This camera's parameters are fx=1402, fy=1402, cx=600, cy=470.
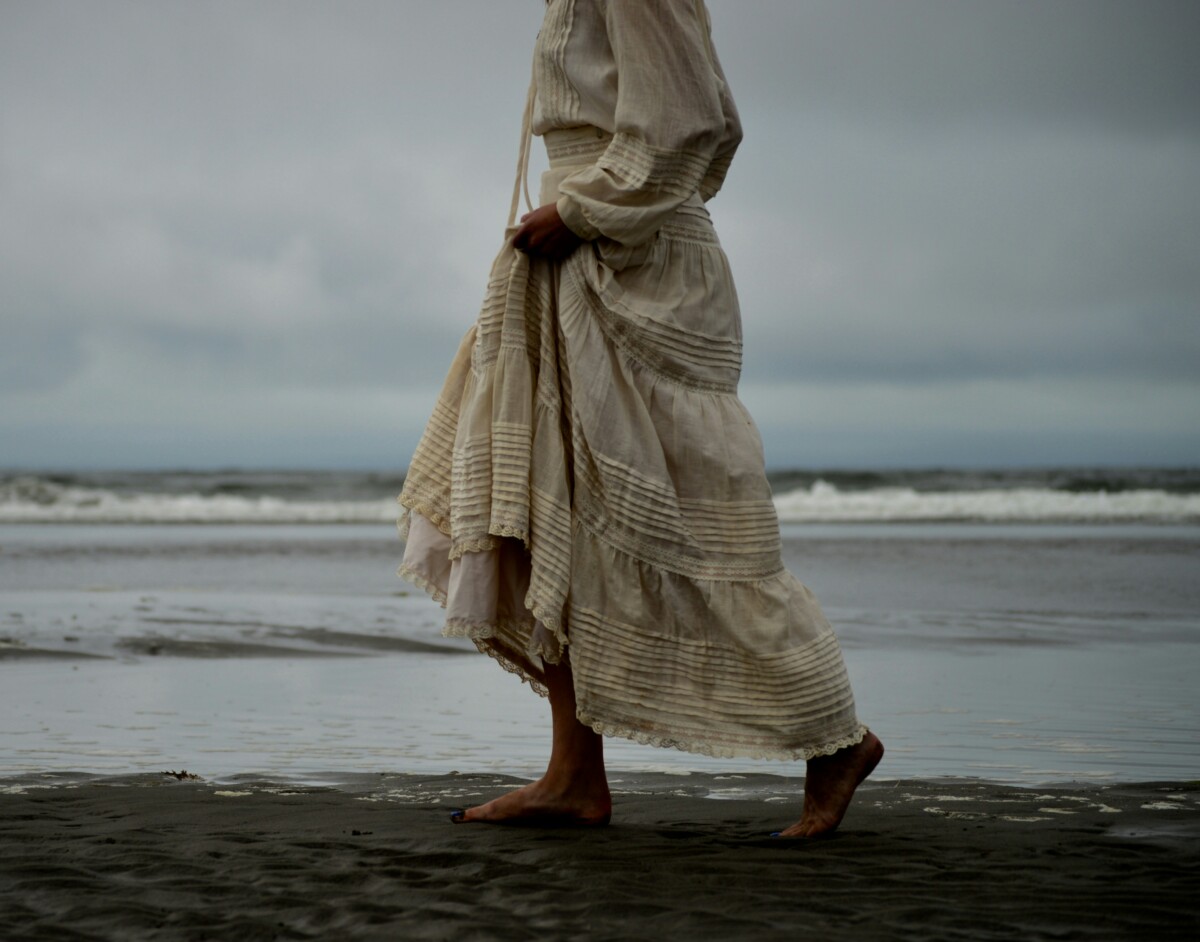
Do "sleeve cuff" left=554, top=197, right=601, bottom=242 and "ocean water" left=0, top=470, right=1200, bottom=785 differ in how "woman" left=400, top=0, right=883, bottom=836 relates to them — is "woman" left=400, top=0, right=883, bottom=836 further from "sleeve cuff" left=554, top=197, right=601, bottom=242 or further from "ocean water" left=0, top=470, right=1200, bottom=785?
"ocean water" left=0, top=470, right=1200, bottom=785

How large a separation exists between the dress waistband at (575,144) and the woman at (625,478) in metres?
0.01

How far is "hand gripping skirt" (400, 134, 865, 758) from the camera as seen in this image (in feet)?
9.97

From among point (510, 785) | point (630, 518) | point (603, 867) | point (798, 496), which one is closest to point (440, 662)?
point (510, 785)

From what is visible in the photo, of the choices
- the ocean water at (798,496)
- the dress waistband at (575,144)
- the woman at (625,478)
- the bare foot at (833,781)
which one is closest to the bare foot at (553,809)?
the woman at (625,478)

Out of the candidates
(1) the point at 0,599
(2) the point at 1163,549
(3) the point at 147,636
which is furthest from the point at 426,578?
(2) the point at 1163,549

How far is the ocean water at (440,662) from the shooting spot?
14.4 feet

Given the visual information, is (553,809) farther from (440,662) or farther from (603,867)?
(440,662)

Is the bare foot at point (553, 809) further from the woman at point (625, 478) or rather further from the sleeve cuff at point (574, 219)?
the sleeve cuff at point (574, 219)

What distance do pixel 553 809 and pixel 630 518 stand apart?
0.73 metres

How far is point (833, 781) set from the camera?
123 inches

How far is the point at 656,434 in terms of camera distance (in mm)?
3145

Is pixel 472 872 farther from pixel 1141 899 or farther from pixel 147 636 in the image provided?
pixel 147 636

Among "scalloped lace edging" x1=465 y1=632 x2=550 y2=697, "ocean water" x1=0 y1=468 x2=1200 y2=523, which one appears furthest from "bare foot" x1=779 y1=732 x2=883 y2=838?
"ocean water" x1=0 y1=468 x2=1200 y2=523

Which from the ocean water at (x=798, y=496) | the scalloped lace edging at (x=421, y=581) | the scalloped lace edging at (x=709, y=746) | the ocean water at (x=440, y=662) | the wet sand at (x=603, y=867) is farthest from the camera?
the ocean water at (x=798, y=496)
